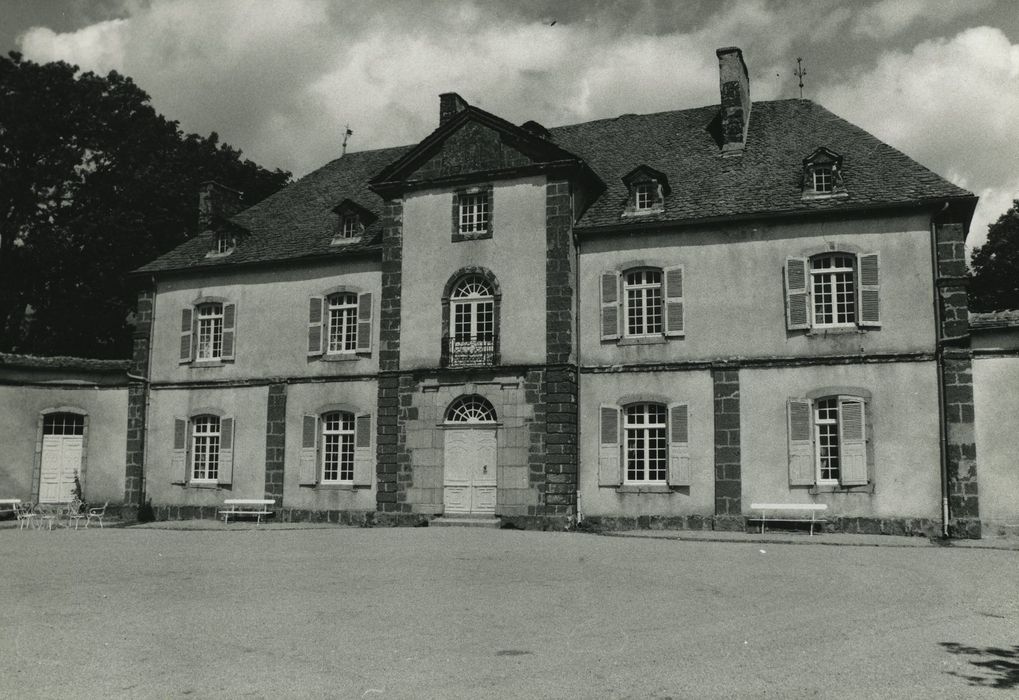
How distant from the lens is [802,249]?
1959 centimetres

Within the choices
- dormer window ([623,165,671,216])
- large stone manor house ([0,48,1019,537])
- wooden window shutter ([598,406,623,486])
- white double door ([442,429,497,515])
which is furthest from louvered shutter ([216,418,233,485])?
dormer window ([623,165,671,216])

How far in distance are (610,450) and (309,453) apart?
707 centimetres

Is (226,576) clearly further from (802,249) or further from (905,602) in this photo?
(802,249)

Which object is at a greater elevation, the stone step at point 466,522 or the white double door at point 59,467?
the white double door at point 59,467

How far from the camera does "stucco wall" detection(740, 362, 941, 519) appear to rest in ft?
59.9

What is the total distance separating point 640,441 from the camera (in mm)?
20266

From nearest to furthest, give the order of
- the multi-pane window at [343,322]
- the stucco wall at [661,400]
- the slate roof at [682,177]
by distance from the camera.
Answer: the stucco wall at [661,400], the slate roof at [682,177], the multi-pane window at [343,322]

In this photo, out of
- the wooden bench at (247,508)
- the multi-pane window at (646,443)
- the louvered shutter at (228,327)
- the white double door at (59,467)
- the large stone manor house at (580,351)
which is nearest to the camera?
the large stone manor house at (580,351)

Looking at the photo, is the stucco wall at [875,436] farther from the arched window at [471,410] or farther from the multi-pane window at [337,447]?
the multi-pane window at [337,447]

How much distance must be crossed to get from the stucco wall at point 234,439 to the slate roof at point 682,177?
3.23 m

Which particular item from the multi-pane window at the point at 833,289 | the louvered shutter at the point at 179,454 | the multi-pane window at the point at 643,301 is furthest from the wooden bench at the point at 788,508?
the louvered shutter at the point at 179,454

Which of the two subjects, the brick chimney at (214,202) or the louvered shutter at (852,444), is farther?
the brick chimney at (214,202)

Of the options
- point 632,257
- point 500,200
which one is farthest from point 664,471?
point 500,200

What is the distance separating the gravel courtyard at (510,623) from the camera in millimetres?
7016
